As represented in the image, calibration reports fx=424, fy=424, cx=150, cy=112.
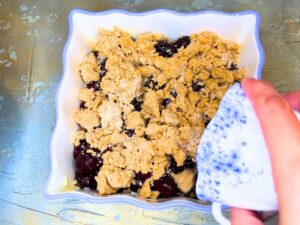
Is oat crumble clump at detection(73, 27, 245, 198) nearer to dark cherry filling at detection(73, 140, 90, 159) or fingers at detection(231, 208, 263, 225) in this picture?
dark cherry filling at detection(73, 140, 90, 159)

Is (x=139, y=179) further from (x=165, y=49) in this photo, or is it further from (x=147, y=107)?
(x=165, y=49)

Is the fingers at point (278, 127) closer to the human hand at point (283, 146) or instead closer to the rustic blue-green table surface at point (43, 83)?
the human hand at point (283, 146)

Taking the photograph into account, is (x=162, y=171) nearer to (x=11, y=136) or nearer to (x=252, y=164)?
(x=252, y=164)

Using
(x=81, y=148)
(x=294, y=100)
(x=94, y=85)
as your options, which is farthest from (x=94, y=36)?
(x=294, y=100)

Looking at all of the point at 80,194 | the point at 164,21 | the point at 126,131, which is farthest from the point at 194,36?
the point at 80,194

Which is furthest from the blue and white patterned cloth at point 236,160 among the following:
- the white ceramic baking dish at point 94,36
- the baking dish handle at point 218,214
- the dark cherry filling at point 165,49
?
the dark cherry filling at point 165,49

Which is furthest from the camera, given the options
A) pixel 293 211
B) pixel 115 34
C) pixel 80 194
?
pixel 115 34

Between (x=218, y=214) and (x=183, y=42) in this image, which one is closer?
(x=218, y=214)
